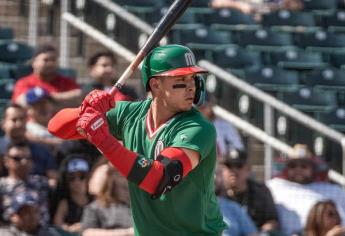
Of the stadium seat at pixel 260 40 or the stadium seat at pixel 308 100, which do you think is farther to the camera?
the stadium seat at pixel 260 40

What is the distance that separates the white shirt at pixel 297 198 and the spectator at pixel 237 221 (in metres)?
0.41

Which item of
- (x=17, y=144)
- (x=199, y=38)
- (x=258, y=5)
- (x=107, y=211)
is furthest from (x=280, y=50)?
(x=107, y=211)

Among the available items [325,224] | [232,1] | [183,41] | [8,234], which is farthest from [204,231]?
[232,1]

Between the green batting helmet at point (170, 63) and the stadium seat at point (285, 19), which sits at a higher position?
the green batting helmet at point (170, 63)

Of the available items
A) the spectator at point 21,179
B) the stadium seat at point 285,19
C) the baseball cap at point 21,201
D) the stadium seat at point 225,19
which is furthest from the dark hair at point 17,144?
the stadium seat at point 285,19

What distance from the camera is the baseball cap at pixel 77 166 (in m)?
7.54

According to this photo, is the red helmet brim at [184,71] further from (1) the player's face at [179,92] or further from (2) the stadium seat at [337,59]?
(2) the stadium seat at [337,59]

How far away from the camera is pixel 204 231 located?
4.96 m

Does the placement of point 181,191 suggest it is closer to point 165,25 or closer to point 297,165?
point 165,25

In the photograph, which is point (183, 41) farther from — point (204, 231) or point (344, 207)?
point (204, 231)

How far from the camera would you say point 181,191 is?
16.1ft

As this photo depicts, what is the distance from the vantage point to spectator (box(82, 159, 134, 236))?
23.3 feet

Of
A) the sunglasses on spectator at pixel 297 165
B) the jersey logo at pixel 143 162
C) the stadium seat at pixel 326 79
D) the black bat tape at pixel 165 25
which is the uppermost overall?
the black bat tape at pixel 165 25

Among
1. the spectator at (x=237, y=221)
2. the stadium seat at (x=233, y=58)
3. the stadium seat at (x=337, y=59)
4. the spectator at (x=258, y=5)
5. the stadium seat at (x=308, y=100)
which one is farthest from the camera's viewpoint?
the spectator at (x=258, y=5)
